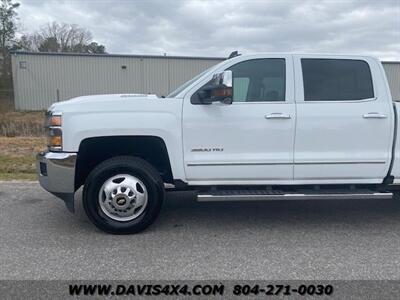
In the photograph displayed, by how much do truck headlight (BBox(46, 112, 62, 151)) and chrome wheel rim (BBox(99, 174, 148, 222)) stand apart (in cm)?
68

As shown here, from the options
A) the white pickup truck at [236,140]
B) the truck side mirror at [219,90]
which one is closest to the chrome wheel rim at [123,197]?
the white pickup truck at [236,140]

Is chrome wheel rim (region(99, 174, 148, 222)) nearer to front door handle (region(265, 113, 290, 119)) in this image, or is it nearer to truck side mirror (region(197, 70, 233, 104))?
truck side mirror (region(197, 70, 233, 104))

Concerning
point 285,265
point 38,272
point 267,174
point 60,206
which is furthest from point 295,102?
point 60,206

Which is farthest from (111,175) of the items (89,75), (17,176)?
(89,75)

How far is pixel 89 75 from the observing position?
28766mm

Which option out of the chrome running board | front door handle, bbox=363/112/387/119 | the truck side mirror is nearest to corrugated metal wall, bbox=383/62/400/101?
front door handle, bbox=363/112/387/119

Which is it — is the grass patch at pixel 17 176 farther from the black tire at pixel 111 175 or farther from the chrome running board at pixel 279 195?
the chrome running board at pixel 279 195

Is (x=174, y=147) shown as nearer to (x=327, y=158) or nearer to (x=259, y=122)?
(x=259, y=122)

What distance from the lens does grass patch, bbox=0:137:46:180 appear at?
7.31 meters

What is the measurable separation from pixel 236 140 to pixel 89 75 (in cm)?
2665

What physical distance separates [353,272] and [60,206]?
3.94 metres

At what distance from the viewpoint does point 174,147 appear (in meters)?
4.25

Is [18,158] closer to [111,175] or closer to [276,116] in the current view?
[111,175]

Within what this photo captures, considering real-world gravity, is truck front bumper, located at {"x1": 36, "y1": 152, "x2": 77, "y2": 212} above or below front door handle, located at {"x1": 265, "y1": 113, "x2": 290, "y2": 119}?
below
